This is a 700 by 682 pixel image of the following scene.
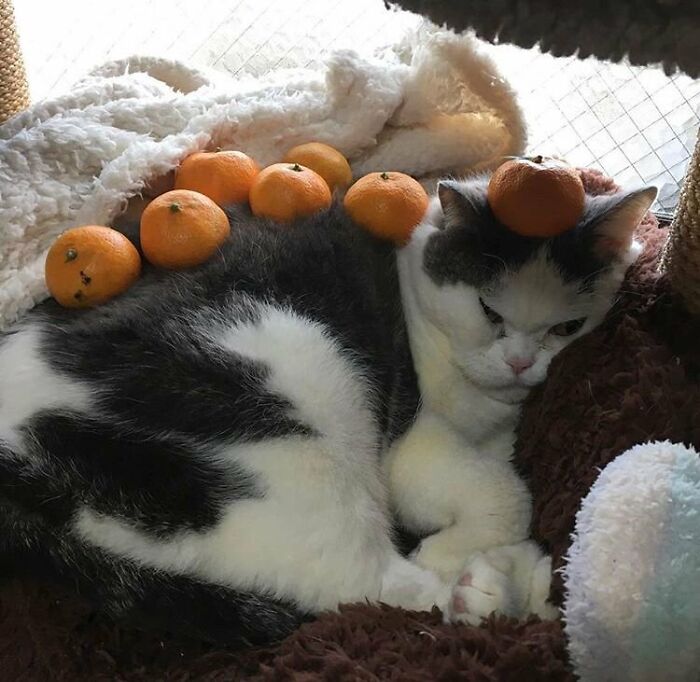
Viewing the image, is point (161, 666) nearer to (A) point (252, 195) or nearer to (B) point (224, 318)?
(B) point (224, 318)

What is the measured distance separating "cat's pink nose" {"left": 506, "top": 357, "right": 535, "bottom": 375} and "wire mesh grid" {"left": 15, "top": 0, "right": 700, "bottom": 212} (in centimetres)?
65

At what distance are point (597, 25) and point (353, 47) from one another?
1.50m

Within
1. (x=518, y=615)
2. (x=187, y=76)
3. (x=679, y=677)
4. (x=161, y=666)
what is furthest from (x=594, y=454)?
(x=187, y=76)

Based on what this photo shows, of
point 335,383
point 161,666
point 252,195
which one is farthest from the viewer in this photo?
point 252,195

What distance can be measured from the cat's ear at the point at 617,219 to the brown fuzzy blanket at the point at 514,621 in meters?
0.08

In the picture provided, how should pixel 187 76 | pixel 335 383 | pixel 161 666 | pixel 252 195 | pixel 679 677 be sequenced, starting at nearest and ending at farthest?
pixel 679 677 < pixel 161 666 < pixel 335 383 < pixel 252 195 < pixel 187 76

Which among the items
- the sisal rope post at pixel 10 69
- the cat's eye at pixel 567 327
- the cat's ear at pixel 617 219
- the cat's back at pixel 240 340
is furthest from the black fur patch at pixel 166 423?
the sisal rope post at pixel 10 69

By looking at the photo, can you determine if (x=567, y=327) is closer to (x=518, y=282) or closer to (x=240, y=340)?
(x=518, y=282)

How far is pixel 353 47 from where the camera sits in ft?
6.78

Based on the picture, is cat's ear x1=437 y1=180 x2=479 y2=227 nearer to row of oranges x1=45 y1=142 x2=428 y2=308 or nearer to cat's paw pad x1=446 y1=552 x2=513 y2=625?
row of oranges x1=45 y1=142 x2=428 y2=308

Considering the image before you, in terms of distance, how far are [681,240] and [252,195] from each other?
72 centimetres

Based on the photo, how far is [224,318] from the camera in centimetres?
124

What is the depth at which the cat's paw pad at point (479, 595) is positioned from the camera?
1130 millimetres

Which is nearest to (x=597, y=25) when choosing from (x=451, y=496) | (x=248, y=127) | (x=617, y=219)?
(x=617, y=219)
